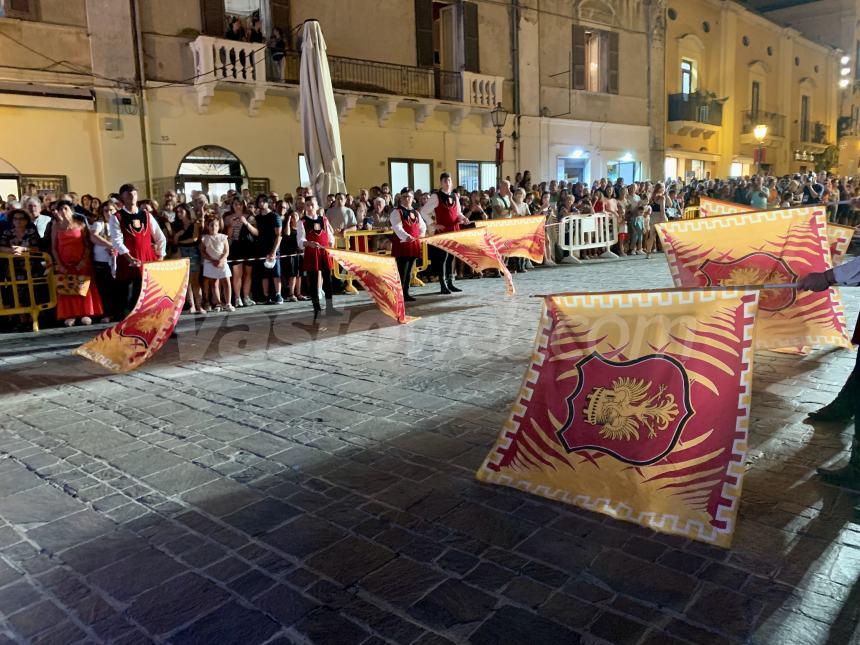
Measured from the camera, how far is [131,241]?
30.9 feet

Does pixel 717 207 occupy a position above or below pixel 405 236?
above

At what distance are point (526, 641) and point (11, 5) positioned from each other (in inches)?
687

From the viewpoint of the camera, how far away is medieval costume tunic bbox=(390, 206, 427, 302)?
11.2 m

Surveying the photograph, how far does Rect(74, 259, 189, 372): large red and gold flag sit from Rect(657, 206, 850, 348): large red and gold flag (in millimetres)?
5580

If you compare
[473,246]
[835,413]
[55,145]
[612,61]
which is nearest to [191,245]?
[473,246]

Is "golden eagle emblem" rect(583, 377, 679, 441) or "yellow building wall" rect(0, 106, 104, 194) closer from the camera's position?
"golden eagle emblem" rect(583, 377, 679, 441)

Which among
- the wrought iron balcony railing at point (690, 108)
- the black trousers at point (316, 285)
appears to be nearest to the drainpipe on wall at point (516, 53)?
the wrought iron balcony railing at point (690, 108)

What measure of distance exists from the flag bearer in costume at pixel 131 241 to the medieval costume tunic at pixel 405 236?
3.65 m

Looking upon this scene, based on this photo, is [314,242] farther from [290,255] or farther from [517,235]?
[517,235]

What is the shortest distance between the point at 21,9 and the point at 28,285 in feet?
28.6

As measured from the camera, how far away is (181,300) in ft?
27.0

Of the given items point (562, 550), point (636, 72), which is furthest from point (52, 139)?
point (636, 72)

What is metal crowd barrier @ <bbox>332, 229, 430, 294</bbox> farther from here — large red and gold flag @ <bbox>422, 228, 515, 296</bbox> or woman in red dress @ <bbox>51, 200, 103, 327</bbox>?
woman in red dress @ <bbox>51, 200, 103, 327</bbox>

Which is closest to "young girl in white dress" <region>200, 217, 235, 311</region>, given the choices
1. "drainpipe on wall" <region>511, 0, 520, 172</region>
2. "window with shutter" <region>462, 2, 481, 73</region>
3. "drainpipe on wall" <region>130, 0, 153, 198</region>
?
"drainpipe on wall" <region>130, 0, 153, 198</region>
